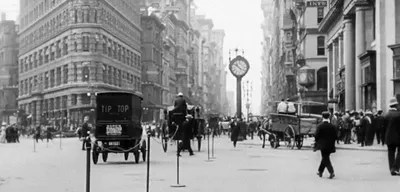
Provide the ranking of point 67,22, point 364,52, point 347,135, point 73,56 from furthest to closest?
point 67,22, point 73,56, point 364,52, point 347,135

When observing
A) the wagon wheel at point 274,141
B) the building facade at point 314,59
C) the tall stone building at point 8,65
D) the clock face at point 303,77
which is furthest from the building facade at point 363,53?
the tall stone building at point 8,65

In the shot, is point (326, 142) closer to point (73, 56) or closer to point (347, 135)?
point (347, 135)

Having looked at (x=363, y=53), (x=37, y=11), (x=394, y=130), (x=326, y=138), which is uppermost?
(x=37, y=11)

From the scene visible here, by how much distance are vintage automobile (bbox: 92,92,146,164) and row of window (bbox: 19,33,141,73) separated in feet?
201

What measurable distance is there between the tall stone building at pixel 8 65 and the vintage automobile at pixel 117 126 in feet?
360

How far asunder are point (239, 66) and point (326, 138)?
139 ft

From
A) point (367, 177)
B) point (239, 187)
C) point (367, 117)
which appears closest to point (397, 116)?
point (367, 177)

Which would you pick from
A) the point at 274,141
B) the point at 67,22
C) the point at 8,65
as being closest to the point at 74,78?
the point at 67,22

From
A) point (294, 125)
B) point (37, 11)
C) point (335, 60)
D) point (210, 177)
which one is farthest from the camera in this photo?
point (37, 11)

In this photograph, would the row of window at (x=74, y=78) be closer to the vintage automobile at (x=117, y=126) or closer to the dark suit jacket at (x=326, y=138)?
the vintage automobile at (x=117, y=126)

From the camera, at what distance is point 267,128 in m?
40.4

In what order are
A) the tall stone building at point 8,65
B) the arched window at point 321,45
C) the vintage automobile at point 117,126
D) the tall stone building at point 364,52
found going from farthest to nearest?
1. the tall stone building at point 8,65
2. the arched window at point 321,45
3. the tall stone building at point 364,52
4. the vintage automobile at point 117,126

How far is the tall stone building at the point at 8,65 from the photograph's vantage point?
438ft

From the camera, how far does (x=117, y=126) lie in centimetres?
2586
